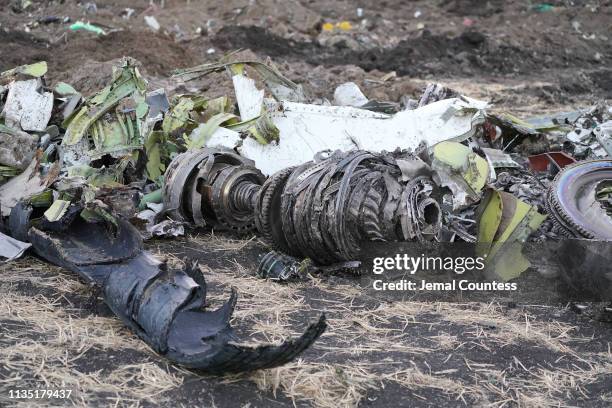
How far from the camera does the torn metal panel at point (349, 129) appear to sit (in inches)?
243

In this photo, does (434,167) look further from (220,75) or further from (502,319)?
(220,75)

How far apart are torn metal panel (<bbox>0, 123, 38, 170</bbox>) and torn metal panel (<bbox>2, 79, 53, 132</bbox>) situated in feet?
1.05

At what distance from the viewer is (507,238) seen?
499 centimetres

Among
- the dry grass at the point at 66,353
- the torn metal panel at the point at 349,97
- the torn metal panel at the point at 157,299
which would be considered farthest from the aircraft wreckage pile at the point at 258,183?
the torn metal panel at the point at 349,97

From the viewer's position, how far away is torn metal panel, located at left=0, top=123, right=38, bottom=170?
5.77 m

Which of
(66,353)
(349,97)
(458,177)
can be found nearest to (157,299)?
(66,353)

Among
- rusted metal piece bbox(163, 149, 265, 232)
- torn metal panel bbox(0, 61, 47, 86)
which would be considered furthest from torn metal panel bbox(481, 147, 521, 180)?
torn metal panel bbox(0, 61, 47, 86)

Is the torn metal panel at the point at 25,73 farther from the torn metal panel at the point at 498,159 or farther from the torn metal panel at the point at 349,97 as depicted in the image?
the torn metal panel at the point at 498,159

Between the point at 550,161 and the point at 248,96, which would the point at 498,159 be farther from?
the point at 248,96

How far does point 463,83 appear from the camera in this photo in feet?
44.3

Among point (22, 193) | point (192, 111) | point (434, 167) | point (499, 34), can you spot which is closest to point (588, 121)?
point (434, 167)

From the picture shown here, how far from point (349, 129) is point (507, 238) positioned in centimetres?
185

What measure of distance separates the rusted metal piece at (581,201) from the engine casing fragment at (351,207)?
2.94 feet

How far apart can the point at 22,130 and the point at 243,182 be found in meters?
2.14
